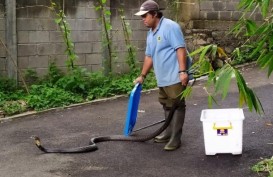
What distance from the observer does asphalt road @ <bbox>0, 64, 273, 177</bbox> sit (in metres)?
5.21

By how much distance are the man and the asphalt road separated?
40cm

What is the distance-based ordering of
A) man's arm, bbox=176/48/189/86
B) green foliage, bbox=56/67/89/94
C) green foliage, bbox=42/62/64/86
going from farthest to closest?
green foliage, bbox=42/62/64/86 → green foliage, bbox=56/67/89/94 → man's arm, bbox=176/48/189/86

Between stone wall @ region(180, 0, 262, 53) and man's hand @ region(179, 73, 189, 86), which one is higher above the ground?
stone wall @ region(180, 0, 262, 53)

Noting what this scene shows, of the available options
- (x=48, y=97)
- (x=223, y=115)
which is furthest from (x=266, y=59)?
(x=48, y=97)

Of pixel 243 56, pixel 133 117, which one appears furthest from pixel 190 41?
pixel 133 117

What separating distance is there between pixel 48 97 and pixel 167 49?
142 inches

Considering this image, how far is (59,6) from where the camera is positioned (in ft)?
31.8

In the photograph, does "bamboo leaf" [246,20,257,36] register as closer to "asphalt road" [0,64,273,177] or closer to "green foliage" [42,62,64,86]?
"asphalt road" [0,64,273,177]

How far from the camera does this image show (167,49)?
587 cm

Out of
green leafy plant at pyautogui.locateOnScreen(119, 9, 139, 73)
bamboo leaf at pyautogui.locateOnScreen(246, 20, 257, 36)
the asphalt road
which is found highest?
bamboo leaf at pyautogui.locateOnScreen(246, 20, 257, 36)

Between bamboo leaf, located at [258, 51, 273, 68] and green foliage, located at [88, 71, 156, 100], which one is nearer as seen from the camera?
bamboo leaf, located at [258, 51, 273, 68]

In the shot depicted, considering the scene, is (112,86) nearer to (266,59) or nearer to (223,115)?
(223,115)

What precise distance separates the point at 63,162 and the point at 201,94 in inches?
181

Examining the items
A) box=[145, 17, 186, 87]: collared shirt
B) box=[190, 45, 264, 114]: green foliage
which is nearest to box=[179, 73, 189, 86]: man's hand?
box=[145, 17, 186, 87]: collared shirt
